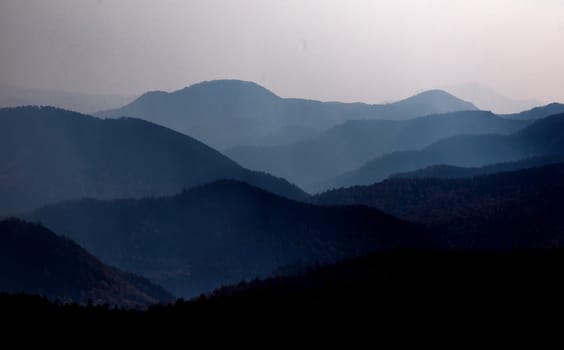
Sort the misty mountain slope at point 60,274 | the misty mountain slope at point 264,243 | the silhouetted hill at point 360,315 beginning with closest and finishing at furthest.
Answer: the silhouetted hill at point 360,315
the misty mountain slope at point 60,274
the misty mountain slope at point 264,243

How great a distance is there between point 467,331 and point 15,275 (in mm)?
105292

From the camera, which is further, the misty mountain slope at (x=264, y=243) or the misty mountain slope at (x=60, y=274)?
the misty mountain slope at (x=264, y=243)

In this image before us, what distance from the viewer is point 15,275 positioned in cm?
14700

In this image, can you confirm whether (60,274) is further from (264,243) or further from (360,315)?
(360,315)

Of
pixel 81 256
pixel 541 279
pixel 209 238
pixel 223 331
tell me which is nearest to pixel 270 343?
pixel 223 331

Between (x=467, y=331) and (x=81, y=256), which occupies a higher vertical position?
(x=81, y=256)

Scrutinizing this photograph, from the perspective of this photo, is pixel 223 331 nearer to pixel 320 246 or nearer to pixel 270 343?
pixel 270 343

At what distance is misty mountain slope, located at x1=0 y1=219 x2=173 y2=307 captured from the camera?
14000cm

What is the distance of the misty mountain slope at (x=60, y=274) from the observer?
140 m

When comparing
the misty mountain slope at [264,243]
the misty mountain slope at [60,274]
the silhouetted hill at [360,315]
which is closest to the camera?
the silhouetted hill at [360,315]

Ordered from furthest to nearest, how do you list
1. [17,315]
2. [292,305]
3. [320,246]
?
[320,246] → [292,305] → [17,315]

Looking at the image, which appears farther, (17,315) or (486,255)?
(486,255)

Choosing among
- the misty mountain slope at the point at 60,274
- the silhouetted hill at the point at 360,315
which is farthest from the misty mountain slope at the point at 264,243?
the silhouetted hill at the point at 360,315

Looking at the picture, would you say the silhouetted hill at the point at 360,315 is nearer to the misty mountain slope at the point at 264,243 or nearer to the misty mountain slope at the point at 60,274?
the misty mountain slope at the point at 60,274
